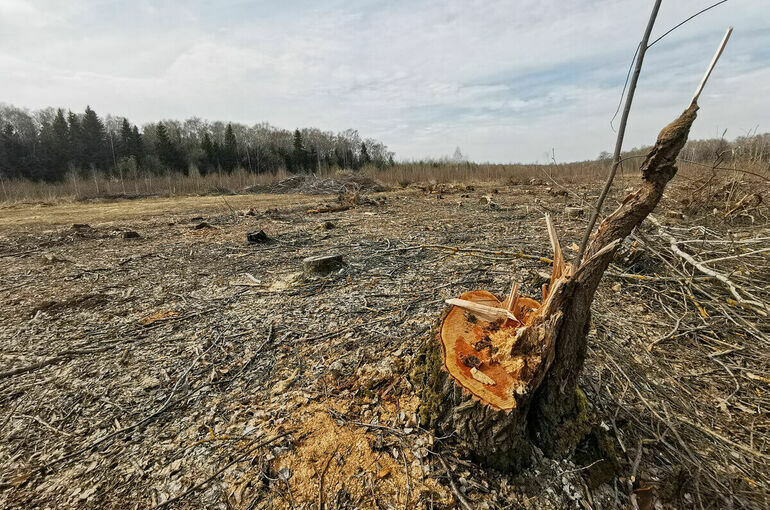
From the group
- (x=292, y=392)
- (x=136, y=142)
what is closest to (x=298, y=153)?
(x=136, y=142)

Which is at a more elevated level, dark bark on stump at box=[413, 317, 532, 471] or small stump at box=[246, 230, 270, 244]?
small stump at box=[246, 230, 270, 244]

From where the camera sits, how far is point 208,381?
2162 mm

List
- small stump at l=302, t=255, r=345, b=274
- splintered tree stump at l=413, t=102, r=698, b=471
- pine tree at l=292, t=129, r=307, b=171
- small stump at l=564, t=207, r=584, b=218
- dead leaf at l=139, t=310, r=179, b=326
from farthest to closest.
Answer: pine tree at l=292, t=129, r=307, b=171 < small stump at l=564, t=207, r=584, b=218 < small stump at l=302, t=255, r=345, b=274 < dead leaf at l=139, t=310, r=179, b=326 < splintered tree stump at l=413, t=102, r=698, b=471

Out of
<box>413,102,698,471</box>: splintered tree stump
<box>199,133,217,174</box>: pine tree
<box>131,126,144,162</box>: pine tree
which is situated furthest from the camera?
<box>131,126,144,162</box>: pine tree

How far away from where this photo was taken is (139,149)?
31125mm

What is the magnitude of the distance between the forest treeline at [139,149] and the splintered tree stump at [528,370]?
24.6 metres

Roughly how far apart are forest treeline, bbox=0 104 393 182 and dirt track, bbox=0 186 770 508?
22.9 m

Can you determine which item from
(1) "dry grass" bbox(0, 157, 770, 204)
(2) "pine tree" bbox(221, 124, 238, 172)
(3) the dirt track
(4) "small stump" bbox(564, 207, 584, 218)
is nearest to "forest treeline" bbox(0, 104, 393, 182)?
(2) "pine tree" bbox(221, 124, 238, 172)

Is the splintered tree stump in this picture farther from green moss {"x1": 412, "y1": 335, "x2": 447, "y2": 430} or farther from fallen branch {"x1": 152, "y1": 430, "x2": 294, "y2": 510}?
fallen branch {"x1": 152, "y1": 430, "x2": 294, "y2": 510}

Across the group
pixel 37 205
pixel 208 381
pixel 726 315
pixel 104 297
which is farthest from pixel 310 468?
pixel 37 205

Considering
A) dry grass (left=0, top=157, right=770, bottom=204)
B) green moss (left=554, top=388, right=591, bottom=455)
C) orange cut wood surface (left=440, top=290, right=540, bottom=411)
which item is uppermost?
dry grass (left=0, top=157, right=770, bottom=204)

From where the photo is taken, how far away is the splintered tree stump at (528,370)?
1293 millimetres

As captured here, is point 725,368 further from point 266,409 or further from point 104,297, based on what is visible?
point 104,297

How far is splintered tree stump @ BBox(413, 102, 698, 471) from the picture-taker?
1.29 meters
